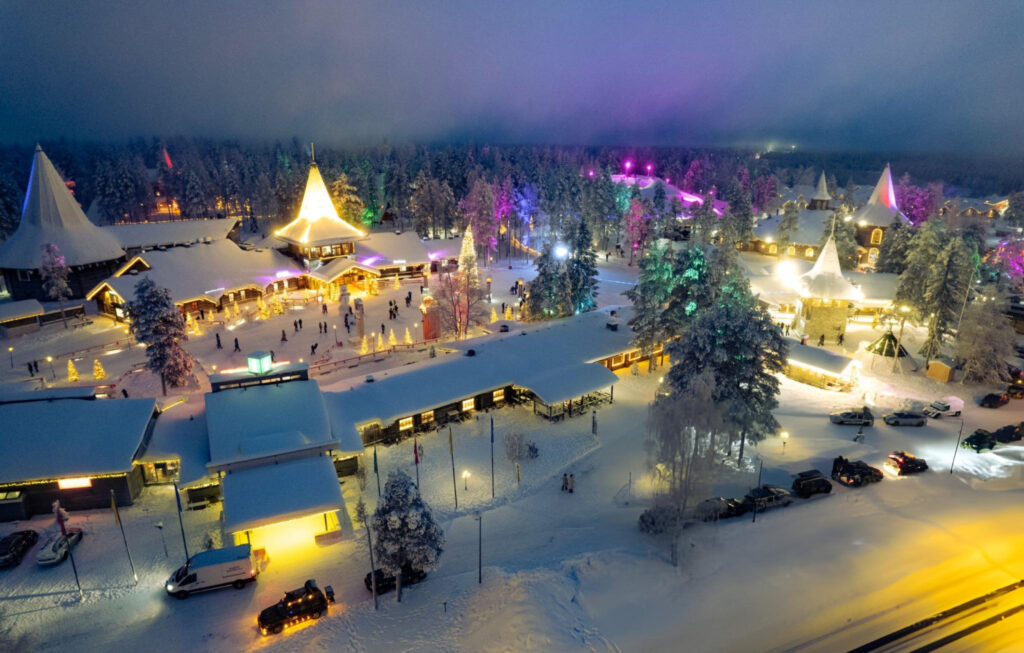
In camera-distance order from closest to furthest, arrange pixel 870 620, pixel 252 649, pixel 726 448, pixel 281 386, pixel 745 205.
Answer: pixel 252 649
pixel 870 620
pixel 726 448
pixel 281 386
pixel 745 205

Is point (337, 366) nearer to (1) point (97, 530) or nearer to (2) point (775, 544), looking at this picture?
(1) point (97, 530)

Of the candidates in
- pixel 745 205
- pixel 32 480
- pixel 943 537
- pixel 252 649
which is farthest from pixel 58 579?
pixel 745 205

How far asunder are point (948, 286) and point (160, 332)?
151 feet

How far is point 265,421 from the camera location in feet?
72.7

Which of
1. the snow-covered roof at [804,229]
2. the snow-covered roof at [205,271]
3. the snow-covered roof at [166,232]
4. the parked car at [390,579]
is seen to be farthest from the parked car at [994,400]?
the snow-covered roof at [166,232]

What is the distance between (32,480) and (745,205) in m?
73.8

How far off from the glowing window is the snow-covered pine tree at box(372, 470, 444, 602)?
12524 mm

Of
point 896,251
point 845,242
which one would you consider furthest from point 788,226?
point 896,251

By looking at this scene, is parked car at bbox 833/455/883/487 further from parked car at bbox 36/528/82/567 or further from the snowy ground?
parked car at bbox 36/528/82/567

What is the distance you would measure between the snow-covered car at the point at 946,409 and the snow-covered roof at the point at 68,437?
3661 centimetres

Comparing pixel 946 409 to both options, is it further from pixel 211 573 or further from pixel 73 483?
pixel 73 483

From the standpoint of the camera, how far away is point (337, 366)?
33.7 meters

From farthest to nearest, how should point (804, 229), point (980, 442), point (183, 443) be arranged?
point (804, 229), point (980, 442), point (183, 443)

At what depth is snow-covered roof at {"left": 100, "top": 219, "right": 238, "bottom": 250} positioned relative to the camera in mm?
54906
